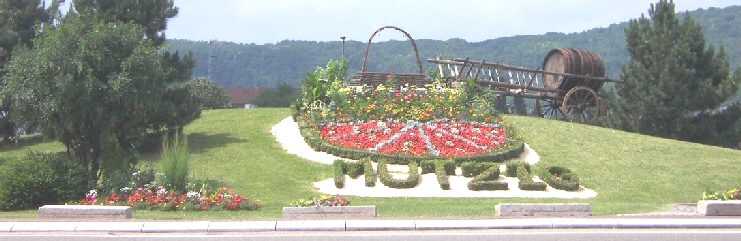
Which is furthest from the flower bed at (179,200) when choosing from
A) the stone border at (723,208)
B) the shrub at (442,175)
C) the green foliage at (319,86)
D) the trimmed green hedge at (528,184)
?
the green foliage at (319,86)

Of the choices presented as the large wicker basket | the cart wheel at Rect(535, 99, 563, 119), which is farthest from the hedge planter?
the cart wheel at Rect(535, 99, 563, 119)

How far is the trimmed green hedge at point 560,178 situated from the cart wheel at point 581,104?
11.5 meters

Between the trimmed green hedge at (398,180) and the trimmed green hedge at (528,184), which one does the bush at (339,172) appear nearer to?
the trimmed green hedge at (398,180)

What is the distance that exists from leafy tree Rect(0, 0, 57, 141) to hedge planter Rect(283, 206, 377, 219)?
54.0 ft

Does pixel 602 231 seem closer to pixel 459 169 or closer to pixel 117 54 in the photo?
pixel 459 169

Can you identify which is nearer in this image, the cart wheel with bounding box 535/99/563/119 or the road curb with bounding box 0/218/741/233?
the road curb with bounding box 0/218/741/233

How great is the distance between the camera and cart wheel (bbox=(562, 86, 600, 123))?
32.2 meters

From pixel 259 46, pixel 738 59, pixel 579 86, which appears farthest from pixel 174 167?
pixel 259 46

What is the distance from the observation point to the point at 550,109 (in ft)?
112

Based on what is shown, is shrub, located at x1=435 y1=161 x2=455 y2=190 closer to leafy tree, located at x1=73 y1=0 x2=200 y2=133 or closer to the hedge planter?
the hedge planter

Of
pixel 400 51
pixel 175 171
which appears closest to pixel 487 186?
pixel 175 171

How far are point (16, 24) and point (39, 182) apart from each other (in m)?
12.6

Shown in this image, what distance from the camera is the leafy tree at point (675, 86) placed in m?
31.0

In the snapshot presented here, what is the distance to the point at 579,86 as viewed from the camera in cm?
3222
